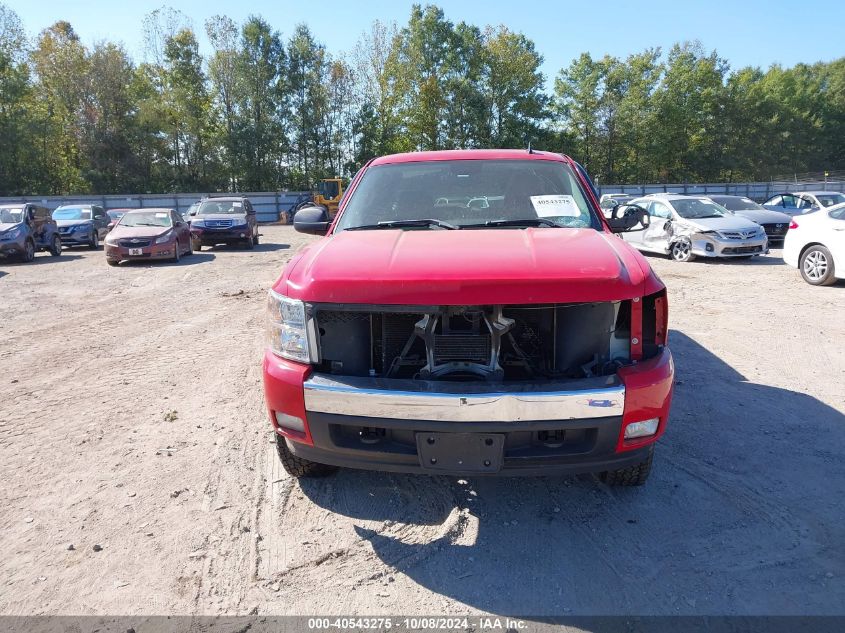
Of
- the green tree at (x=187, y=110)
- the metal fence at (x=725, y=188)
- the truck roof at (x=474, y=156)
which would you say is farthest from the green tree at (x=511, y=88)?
the truck roof at (x=474, y=156)

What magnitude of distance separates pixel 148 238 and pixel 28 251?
3.97 metres

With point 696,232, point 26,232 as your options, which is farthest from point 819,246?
point 26,232

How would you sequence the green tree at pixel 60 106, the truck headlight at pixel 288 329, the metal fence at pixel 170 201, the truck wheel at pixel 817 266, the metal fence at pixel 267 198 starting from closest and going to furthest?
the truck headlight at pixel 288 329 → the truck wheel at pixel 817 266 → the metal fence at pixel 170 201 → the metal fence at pixel 267 198 → the green tree at pixel 60 106

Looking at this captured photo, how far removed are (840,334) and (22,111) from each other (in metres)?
45.4

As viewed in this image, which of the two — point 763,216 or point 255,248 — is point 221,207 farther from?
point 763,216

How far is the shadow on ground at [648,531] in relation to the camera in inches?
96.3

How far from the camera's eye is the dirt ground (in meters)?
2.47

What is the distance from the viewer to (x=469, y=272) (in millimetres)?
2557

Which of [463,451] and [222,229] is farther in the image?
[222,229]

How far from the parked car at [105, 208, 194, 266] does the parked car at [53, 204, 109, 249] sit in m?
5.13

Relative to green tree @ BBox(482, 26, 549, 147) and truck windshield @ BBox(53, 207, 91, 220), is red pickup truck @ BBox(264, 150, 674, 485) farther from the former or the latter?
green tree @ BBox(482, 26, 549, 147)

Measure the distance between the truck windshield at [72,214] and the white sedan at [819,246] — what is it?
20.6 m

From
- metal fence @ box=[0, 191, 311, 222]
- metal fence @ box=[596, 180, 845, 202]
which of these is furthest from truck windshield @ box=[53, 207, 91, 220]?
metal fence @ box=[596, 180, 845, 202]

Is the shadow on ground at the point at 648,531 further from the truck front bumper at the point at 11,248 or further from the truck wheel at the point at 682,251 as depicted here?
the truck front bumper at the point at 11,248
